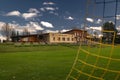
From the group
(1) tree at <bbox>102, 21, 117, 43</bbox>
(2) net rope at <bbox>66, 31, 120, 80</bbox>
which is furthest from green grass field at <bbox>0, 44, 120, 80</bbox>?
(1) tree at <bbox>102, 21, 117, 43</bbox>

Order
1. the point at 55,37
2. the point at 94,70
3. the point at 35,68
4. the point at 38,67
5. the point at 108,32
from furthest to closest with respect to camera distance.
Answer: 1. the point at 55,37
2. the point at 38,67
3. the point at 35,68
4. the point at 94,70
5. the point at 108,32

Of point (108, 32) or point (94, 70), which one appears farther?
point (94, 70)

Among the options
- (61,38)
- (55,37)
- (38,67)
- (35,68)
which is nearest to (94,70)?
(35,68)

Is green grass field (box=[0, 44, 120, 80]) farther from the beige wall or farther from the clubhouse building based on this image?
the beige wall

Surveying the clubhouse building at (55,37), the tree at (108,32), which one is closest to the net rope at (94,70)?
the tree at (108,32)

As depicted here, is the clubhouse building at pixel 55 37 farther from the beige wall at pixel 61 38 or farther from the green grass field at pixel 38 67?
the green grass field at pixel 38 67

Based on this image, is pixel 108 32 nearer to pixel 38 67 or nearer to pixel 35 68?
pixel 35 68

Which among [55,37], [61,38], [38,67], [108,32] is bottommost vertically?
[38,67]

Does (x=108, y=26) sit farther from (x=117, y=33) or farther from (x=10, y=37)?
(x=10, y=37)

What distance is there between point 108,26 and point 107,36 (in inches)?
16.7

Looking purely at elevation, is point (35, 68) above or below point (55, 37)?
below

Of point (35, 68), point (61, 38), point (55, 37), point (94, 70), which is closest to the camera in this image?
point (94, 70)

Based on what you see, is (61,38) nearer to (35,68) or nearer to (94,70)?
(35,68)

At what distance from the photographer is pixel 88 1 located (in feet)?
19.7
